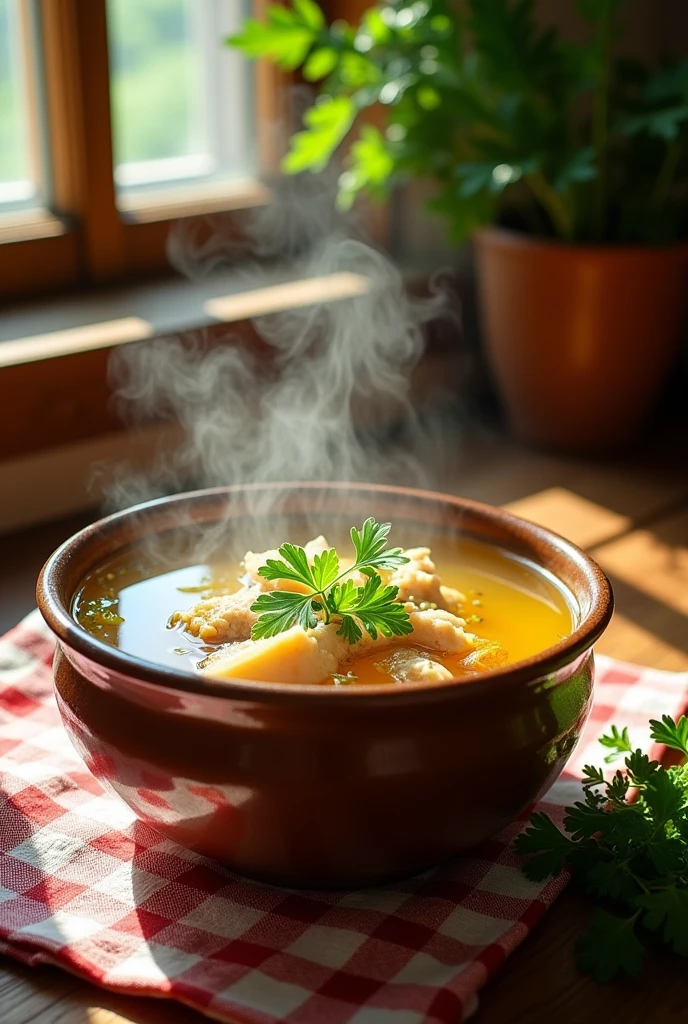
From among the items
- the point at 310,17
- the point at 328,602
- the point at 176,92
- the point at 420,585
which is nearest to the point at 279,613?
the point at 328,602

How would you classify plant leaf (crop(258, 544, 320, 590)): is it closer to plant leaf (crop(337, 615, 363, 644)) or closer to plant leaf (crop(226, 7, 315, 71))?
plant leaf (crop(337, 615, 363, 644))

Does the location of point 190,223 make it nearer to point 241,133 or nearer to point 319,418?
point 241,133

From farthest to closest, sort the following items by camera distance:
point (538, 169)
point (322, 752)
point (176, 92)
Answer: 1. point (176, 92)
2. point (538, 169)
3. point (322, 752)

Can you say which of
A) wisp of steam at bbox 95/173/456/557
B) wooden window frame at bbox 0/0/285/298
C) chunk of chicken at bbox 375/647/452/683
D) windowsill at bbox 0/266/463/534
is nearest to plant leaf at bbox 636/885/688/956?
chunk of chicken at bbox 375/647/452/683

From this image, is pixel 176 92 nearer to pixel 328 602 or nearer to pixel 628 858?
pixel 328 602

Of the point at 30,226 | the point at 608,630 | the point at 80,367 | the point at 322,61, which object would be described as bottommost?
the point at 608,630

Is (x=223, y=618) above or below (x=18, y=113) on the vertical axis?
below
